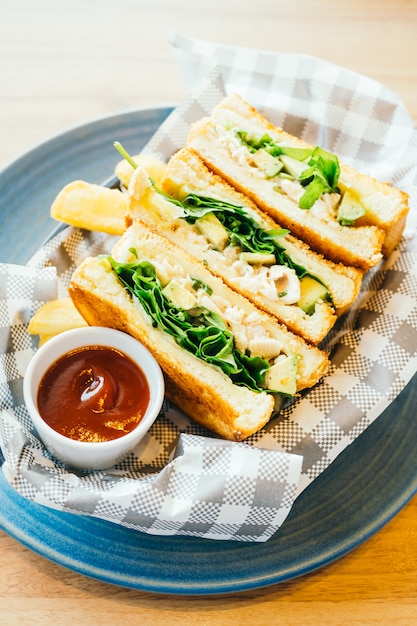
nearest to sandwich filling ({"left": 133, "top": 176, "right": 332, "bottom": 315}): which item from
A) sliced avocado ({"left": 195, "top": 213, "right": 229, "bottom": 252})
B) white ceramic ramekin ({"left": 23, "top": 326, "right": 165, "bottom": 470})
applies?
sliced avocado ({"left": 195, "top": 213, "right": 229, "bottom": 252})

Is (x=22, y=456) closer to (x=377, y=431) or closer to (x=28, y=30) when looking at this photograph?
A: (x=377, y=431)

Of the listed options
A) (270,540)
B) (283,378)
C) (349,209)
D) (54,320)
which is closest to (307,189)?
(349,209)

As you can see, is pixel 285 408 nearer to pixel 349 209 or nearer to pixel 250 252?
pixel 250 252

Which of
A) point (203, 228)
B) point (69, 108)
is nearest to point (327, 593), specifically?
point (203, 228)

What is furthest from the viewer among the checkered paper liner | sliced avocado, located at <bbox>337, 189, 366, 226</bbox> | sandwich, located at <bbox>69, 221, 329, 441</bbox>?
sliced avocado, located at <bbox>337, 189, 366, 226</bbox>

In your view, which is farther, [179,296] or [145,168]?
[145,168]

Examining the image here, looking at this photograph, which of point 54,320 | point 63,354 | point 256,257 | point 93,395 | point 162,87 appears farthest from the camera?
point 162,87

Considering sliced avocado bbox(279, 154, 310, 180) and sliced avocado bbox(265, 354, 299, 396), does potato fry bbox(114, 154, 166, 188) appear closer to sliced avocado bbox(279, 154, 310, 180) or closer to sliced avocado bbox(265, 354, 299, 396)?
sliced avocado bbox(279, 154, 310, 180)

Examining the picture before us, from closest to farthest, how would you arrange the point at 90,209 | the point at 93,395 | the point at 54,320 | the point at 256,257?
the point at 93,395, the point at 54,320, the point at 256,257, the point at 90,209
